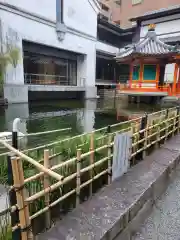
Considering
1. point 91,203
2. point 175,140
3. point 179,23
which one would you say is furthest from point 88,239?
point 179,23

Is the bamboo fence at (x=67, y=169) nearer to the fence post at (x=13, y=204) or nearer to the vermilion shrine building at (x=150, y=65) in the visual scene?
the fence post at (x=13, y=204)

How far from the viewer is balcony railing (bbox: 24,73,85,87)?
1796cm

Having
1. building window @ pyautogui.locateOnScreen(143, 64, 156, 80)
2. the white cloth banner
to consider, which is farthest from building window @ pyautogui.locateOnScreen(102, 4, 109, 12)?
the white cloth banner

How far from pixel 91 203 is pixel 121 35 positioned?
27485 millimetres

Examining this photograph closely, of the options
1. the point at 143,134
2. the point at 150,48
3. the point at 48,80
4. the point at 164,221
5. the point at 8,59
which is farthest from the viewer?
the point at 48,80

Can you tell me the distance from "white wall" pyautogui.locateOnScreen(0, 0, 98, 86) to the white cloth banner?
43.1 feet

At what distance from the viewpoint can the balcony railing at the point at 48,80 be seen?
1796 cm

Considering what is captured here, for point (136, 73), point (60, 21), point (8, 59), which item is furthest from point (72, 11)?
point (136, 73)

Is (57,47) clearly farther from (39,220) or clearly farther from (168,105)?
(39,220)

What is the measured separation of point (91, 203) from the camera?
2129 millimetres

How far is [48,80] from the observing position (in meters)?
19.5

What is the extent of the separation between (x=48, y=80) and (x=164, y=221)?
742 inches

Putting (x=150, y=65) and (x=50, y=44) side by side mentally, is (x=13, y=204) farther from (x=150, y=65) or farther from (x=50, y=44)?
(x=50, y=44)

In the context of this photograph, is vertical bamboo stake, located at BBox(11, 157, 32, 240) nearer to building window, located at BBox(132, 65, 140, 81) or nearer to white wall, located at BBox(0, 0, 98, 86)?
white wall, located at BBox(0, 0, 98, 86)
